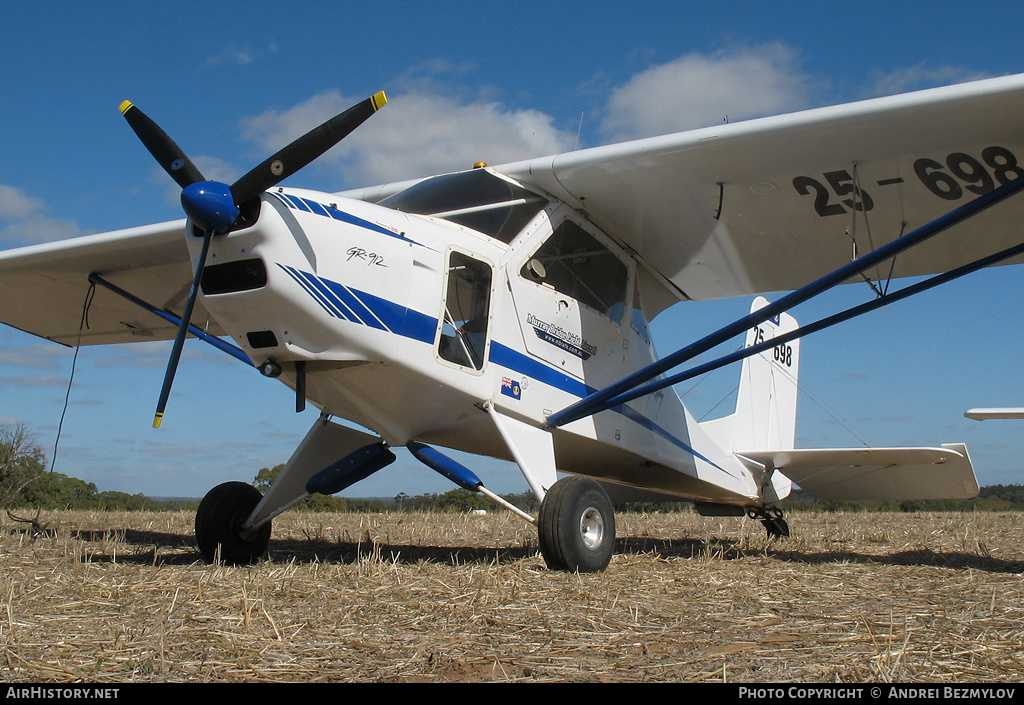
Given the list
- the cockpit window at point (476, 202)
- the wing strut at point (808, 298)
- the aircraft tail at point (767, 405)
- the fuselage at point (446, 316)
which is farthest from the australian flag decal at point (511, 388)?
the aircraft tail at point (767, 405)

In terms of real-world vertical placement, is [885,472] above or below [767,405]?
below

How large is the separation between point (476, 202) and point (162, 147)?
2212 millimetres

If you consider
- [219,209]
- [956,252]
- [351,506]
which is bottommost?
[351,506]

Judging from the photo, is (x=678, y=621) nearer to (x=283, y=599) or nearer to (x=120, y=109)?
(x=283, y=599)

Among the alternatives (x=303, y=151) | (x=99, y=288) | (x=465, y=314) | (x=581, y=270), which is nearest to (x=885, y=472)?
(x=581, y=270)

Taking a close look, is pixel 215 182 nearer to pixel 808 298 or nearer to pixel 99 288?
pixel 808 298

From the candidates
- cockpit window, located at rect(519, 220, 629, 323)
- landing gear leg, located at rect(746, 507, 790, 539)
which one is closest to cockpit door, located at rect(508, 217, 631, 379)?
cockpit window, located at rect(519, 220, 629, 323)

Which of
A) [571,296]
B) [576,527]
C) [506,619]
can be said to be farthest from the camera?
[571,296]

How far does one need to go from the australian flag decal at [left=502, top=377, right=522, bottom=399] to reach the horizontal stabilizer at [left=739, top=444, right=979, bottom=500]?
3676mm

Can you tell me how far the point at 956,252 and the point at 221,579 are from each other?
22.4ft

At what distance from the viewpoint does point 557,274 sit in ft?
20.8

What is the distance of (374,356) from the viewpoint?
4848 millimetres

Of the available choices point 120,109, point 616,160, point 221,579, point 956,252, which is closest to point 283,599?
point 221,579

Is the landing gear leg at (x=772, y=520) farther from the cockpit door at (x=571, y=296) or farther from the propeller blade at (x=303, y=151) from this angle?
the propeller blade at (x=303, y=151)
